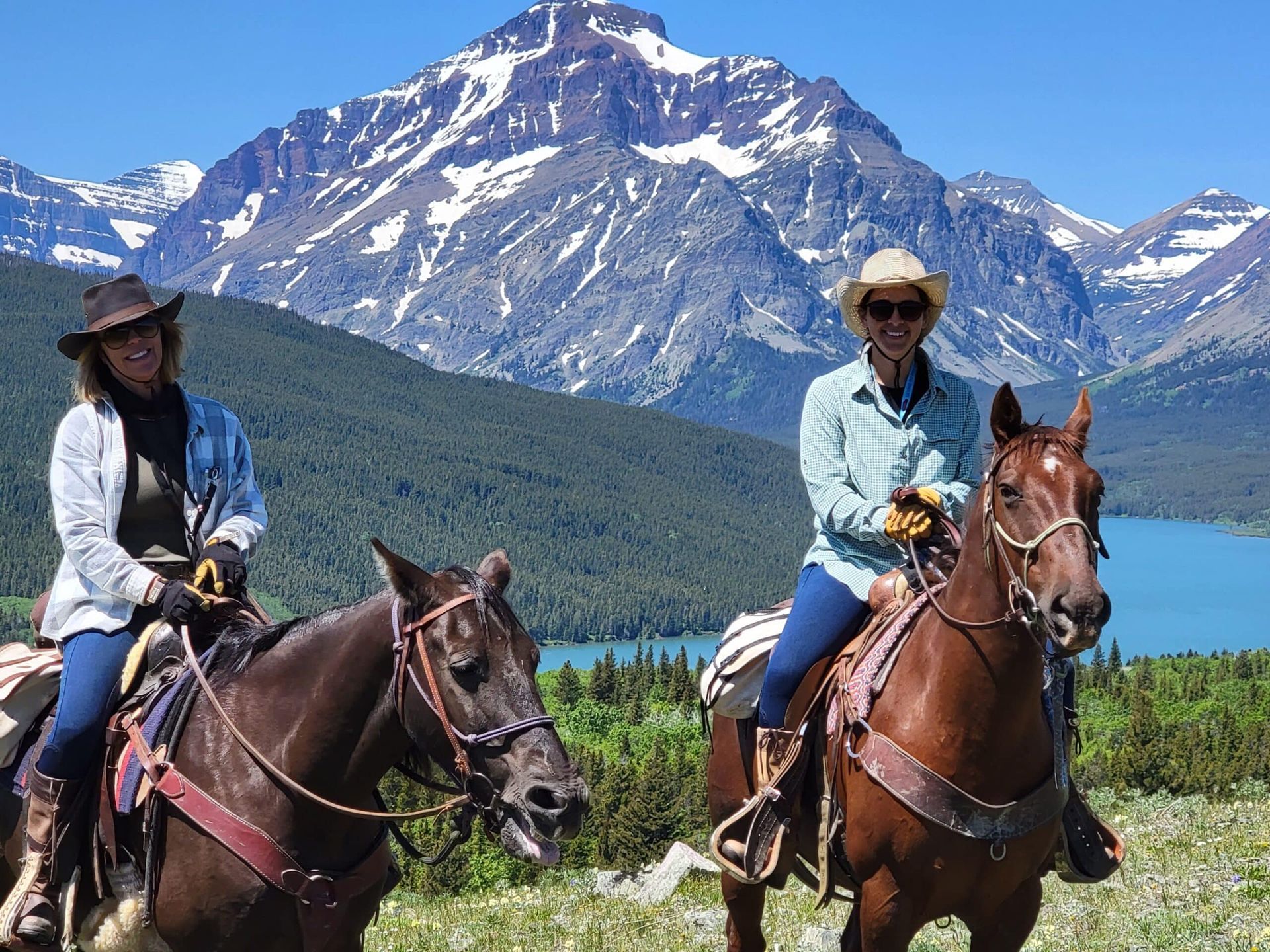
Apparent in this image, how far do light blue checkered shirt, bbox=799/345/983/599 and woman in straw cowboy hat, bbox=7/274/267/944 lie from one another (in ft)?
11.2

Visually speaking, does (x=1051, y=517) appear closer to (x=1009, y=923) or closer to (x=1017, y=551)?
(x=1017, y=551)

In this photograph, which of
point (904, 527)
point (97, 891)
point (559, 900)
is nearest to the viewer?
point (97, 891)

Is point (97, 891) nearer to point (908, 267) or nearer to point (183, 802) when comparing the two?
point (183, 802)

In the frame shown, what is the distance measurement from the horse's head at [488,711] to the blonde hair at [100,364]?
243cm

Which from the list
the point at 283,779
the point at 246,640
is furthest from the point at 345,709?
the point at 246,640

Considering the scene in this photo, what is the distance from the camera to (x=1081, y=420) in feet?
23.1

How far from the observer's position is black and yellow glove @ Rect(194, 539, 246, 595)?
7406 millimetres

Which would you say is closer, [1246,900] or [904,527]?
[904,527]

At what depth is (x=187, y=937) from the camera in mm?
6777

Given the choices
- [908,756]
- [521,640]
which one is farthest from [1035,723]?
[521,640]

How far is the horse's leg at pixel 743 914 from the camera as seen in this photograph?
968 cm

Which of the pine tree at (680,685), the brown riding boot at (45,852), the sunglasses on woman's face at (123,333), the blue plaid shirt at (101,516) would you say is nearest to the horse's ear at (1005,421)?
the blue plaid shirt at (101,516)

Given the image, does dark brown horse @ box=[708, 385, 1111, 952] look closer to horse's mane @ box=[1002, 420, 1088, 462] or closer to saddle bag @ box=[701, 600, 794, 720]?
horse's mane @ box=[1002, 420, 1088, 462]

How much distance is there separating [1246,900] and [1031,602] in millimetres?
6631
